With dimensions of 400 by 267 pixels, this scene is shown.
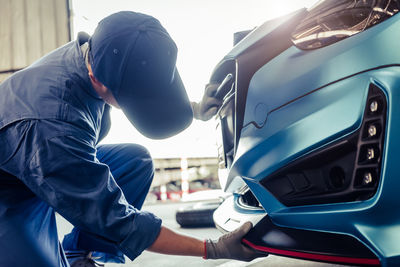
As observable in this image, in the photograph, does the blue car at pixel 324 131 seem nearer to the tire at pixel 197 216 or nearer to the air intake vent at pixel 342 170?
the air intake vent at pixel 342 170

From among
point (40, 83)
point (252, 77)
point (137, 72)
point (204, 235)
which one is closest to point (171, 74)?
point (137, 72)

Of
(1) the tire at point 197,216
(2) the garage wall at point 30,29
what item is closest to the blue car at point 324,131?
(1) the tire at point 197,216

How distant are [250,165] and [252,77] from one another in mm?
237

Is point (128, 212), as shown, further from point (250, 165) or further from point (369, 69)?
point (369, 69)

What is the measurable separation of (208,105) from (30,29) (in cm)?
381

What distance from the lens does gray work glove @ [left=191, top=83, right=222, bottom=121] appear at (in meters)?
1.29

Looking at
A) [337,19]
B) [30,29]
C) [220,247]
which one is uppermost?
[337,19]

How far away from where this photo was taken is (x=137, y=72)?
82 centimetres

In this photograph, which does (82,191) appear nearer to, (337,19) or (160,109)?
(160,109)

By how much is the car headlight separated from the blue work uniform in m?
0.56

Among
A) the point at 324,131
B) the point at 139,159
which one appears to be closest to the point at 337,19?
the point at 324,131

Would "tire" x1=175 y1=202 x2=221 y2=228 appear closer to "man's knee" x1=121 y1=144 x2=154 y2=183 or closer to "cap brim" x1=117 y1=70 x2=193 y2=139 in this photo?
"man's knee" x1=121 y1=144 x2=154 y2=183

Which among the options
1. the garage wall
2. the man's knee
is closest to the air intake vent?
the man's knee

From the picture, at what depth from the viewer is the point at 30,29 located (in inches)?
171
